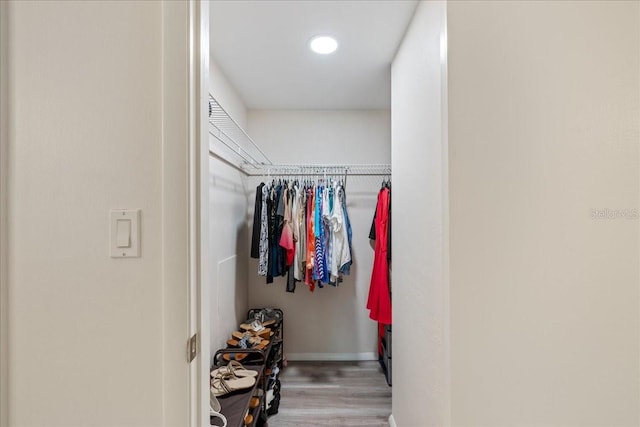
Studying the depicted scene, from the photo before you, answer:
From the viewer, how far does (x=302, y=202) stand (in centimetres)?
→ 236

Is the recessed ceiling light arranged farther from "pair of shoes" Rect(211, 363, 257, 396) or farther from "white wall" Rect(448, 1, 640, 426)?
"pair of shoes" Rect(211, 363, 257, 396)

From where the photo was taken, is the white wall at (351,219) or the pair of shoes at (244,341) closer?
the pair of shoes at (244,341)

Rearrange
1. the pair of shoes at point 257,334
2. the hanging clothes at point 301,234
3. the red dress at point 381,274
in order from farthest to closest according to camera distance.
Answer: the hanging clothes at point 301,234 < the red dress at point 381,274 < the pair of shoes at point 257,334

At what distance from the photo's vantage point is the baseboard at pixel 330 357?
8.88 ft

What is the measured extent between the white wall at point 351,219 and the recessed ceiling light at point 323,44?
41.3 inches

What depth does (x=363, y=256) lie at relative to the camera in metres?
2.76

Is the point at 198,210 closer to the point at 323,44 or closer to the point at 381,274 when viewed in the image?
the point at 323,44

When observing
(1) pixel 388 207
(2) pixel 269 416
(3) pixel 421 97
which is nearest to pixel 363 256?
(1) pixel 388 207

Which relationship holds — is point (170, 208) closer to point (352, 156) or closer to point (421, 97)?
point (421, 97)

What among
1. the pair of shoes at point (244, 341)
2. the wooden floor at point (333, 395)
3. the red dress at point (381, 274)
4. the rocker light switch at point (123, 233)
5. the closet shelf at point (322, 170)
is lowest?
the wooden floor at point (333, 395)

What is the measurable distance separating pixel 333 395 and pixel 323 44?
248cm

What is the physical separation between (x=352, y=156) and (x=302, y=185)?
26.6 inches

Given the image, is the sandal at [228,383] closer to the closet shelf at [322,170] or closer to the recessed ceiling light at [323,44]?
the closet shelf at [322,170]
